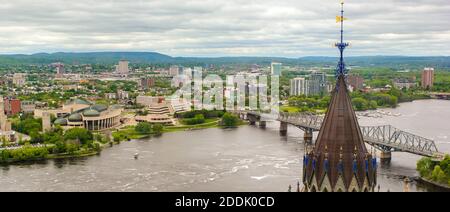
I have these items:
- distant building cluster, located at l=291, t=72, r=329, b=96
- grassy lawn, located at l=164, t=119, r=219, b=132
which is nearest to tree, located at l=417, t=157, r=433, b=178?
grassy lawn, located at l=164, t=119, r=219, b=132

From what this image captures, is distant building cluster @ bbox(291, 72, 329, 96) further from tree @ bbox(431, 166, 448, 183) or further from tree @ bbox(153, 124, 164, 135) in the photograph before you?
tree @ bbox(431, 166, 448, 183)

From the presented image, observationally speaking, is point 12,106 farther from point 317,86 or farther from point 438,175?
point 317,86

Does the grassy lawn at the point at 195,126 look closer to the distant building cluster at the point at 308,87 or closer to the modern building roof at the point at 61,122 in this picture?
the modern building roof at the point at 61,122

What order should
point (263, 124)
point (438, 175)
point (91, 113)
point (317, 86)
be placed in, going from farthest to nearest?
1. point (317, 86)
2. point (263, 124)
3. point (91, 113)
4. point (438, 175)

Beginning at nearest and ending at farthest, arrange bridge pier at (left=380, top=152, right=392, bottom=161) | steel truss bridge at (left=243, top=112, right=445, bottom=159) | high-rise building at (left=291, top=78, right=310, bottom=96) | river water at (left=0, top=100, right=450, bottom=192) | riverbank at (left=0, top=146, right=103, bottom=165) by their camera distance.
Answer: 1. river water at (left=0, top=100, right=450, bottom=192)
2. riverbank at (left=0, top=146, right=103, bottom=165)
3. steel truss bridge at (left=243, top=112, right=445, bottom=159)
4. bridge pier at (left=380, top=152, right=392, bottom=161)
5. high-rise building at (left=291, top=78, right=310, bottom=96)

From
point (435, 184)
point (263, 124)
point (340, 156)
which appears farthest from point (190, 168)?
point (263, 124)
